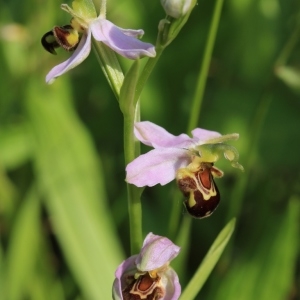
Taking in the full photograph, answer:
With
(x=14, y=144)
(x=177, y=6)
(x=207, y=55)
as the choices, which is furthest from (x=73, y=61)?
(x=14, y=144)

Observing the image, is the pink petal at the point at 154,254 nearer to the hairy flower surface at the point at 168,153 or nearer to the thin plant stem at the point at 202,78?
the hairy flower surface at the point at 168,153

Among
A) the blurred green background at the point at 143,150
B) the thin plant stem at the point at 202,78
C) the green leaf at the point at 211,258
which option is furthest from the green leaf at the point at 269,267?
the green leaf at the point at 211,258

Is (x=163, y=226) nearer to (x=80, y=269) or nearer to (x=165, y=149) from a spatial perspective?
(x=80, y=269)

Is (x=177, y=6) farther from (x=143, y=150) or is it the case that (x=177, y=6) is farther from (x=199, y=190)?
(x=143, y=150)

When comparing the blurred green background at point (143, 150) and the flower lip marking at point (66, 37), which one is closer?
the flower lip marking at point (66, 37)

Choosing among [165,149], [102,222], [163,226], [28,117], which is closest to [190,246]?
[163,226]

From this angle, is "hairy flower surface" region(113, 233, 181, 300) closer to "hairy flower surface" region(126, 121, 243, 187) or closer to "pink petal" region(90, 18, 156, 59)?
"hairy flower surface" region(126, 121, 243, 187)
